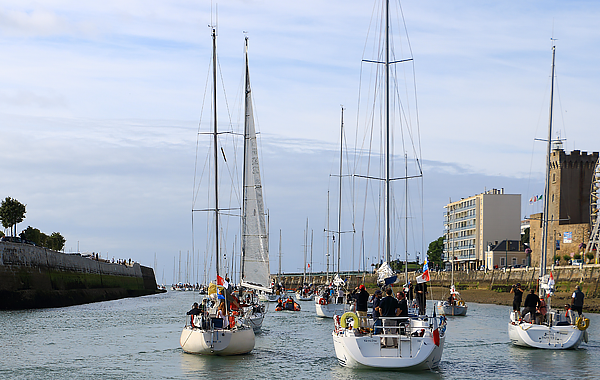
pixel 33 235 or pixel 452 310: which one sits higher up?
pixel 33 235

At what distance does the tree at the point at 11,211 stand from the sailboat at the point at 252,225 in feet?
196

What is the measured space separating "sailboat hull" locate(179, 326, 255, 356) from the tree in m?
68.1

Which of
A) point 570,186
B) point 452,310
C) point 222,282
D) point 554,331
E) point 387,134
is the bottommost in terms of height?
point 452,310

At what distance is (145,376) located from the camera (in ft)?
82.5

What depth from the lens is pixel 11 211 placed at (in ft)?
292

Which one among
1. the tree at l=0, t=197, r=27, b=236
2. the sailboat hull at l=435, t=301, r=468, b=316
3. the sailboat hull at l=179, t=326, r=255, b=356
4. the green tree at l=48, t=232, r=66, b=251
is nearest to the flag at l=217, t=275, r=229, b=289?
the sailboat hull at l=179, t=326, r=255, b=356

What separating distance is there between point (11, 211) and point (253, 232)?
2415 inches

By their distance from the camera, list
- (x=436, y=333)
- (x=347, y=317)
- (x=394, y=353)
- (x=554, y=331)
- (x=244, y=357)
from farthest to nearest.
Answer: (x=554, y=331) → (x=244, y=357) → (x=347, y=317) → (x=436, y=333) → (x=394, y=353)

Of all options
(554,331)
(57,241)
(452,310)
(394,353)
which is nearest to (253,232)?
(554,331)

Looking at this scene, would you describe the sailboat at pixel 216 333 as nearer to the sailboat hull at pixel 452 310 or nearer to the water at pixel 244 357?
the water at pixel 244 357

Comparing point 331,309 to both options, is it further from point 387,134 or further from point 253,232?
point 387,134

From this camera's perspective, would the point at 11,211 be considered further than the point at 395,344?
Yes

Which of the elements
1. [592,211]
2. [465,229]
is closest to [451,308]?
[592,211]

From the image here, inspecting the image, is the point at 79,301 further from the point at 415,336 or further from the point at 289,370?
the point at 415,336
